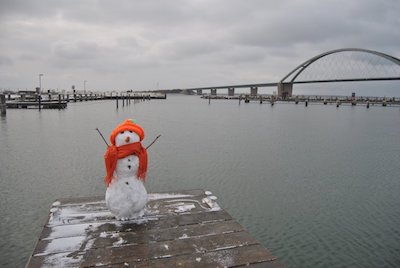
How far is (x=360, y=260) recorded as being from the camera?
22.2ft

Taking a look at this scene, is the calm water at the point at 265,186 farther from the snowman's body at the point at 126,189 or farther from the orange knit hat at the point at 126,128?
the orange knit hat at the point at 126,128

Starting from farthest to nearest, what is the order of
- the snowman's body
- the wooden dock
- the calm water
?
the calm water < the snowman's body < the wooden dock

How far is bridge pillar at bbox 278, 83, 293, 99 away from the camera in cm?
12244

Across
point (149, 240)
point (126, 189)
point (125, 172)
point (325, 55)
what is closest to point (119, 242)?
point (149, 240)

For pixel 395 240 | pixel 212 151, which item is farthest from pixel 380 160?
pixel 395 240

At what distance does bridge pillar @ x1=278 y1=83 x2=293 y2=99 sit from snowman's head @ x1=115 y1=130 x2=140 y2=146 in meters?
121

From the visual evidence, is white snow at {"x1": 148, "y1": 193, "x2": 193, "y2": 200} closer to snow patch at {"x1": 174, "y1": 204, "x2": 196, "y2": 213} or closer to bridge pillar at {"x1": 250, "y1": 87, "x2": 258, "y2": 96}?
snow patch at {"x1": 174, "y1": 204, "x2": 196, "y2": 213}

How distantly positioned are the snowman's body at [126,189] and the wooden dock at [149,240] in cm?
18

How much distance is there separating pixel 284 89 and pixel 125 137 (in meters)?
125

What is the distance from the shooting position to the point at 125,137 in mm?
5188

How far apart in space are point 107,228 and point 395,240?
271 inches

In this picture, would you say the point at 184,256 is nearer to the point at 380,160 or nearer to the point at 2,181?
the point at 2,181

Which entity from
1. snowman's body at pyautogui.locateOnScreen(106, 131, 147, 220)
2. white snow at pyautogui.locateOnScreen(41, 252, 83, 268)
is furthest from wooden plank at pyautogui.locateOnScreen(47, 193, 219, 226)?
white snow at pyautogui.locateOnScreen(41, 252, 83, 268)

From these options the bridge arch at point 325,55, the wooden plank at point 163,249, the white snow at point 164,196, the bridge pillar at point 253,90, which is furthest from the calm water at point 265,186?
the bridge pillar at point 253,90
